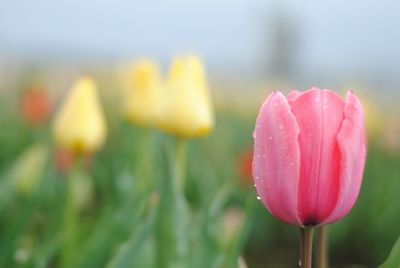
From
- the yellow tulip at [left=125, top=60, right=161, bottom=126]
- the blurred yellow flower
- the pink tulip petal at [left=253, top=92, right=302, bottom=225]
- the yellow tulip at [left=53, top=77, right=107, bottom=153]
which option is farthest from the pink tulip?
the yellow tulip at [left=125, top=60, right=161, bottom=126]

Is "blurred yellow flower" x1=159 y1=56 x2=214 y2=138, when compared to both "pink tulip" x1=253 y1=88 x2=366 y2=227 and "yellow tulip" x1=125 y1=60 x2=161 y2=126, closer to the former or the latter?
"yellow tulip" x1=125 y1=60 x2=161 y2=126

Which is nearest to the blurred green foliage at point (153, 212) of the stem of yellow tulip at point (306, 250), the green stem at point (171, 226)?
the green stem at point (171, 226)

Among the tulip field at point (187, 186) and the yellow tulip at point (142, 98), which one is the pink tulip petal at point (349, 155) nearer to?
the tulip field at point (187, 186)

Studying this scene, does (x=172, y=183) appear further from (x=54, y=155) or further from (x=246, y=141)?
(x=246, y=141)

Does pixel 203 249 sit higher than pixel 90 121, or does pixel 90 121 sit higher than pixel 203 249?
pixel 90 121

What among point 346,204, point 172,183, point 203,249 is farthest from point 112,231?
point 346,204

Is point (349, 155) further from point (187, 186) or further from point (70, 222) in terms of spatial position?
point (187, 186)
